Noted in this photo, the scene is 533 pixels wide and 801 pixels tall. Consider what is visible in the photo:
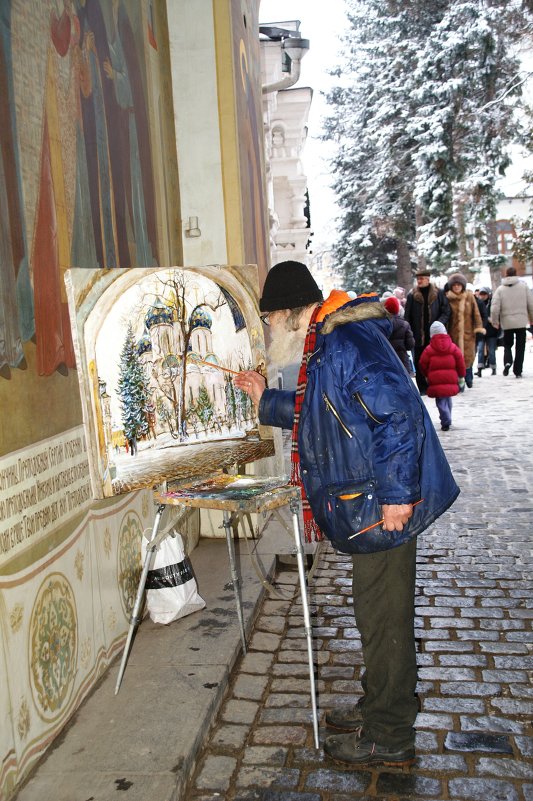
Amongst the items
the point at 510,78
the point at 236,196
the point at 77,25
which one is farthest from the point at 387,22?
the point at 77,25

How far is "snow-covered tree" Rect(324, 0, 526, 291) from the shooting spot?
89.3 ft

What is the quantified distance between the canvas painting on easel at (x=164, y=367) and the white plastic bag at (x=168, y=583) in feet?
2.38

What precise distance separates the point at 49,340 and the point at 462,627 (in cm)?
266

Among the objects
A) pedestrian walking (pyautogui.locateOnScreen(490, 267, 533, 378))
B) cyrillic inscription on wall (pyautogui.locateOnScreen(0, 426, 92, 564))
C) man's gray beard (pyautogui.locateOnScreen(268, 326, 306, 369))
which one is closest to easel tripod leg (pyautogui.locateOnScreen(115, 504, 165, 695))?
cyrillic inscription on wall (pyautogui.locateOnScreen(0, 426, 92, 564))

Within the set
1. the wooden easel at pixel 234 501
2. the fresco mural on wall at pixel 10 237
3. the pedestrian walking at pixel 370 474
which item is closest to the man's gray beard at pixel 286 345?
the pedestrian walking at pixel 370 474

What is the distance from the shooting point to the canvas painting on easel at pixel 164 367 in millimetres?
3451

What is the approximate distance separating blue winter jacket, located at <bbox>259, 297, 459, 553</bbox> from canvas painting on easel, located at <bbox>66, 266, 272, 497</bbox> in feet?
2.92

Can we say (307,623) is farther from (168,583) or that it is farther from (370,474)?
(168,583)

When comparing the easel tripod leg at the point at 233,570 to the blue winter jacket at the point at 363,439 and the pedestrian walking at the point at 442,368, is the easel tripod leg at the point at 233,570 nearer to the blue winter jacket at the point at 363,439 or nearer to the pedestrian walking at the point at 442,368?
the blue winter jacket at the point at 363,439

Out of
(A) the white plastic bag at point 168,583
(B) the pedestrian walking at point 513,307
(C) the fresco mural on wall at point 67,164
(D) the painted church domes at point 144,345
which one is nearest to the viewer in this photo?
(C) the fresco mural on wall at point 67,164

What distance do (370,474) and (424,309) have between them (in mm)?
10820

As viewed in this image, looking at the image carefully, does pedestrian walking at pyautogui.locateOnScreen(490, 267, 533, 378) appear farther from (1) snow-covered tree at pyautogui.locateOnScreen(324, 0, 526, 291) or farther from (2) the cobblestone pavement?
(1) snow-covered tree at pyautogui.locateOnScreen(324, 0, 526, 291)

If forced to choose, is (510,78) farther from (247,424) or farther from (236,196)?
(247,424)

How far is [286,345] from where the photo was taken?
346 centimetres
